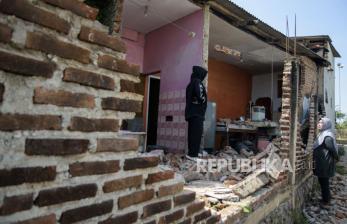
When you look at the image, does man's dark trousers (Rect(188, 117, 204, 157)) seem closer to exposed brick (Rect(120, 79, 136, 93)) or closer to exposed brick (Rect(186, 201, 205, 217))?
exposed brick (Rect(186, 201, 205, 217))

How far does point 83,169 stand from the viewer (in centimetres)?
148

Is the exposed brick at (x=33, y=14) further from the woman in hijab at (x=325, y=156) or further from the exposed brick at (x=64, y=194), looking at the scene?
the woman in hijab at (x=325, y=156)

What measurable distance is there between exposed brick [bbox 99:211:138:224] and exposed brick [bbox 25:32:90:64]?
860mm

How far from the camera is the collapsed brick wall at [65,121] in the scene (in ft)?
4.00

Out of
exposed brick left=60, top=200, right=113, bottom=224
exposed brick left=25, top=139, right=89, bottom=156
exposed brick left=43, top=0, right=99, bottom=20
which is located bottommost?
exposed brick left=60, top=200, right=113, bottom=224

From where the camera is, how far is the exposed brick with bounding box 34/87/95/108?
1321 millimetres

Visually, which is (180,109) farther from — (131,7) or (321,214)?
(321,214)

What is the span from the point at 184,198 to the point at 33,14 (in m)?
1.59

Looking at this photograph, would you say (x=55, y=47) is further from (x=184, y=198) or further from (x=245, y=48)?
(x=245, y=48)

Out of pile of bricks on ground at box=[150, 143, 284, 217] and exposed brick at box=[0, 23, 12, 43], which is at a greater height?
exposed brick at box=[0, 23, 12, 43]

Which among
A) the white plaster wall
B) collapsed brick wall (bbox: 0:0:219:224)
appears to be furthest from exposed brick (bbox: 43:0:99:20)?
the white plaster wall

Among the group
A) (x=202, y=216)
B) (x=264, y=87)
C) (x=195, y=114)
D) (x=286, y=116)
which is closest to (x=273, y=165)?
(x=286, y=116)

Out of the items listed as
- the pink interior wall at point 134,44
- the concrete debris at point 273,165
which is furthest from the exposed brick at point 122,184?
the pink interior wall at point 134,44

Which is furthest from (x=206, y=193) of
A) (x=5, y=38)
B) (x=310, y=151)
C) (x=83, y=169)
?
(x=310, y=151)
